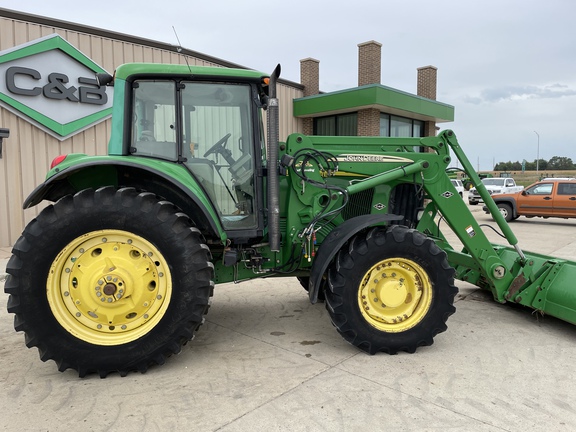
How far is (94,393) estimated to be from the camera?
3023 mm

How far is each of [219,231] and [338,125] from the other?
1617 centimetres

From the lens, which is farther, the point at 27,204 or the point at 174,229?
the point at 27,204

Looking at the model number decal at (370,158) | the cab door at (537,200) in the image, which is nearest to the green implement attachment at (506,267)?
the model number decal at (370,158)

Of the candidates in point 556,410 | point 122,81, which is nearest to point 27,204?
point 122,81

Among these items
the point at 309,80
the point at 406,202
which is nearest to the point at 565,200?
the point at 309,80

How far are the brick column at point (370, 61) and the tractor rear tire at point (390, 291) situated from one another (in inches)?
640

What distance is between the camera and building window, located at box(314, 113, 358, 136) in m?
18.3

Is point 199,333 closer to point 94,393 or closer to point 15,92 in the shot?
point 94,393

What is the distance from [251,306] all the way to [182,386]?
6.82 ft

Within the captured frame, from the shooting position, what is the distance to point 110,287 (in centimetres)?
320

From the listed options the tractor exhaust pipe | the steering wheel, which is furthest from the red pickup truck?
the steering wheel

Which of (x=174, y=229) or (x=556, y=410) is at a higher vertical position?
(x=174, y=229)

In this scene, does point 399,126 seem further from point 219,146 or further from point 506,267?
point 219,146

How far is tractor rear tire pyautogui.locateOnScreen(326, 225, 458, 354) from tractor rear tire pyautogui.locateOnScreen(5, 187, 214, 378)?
1125mm
